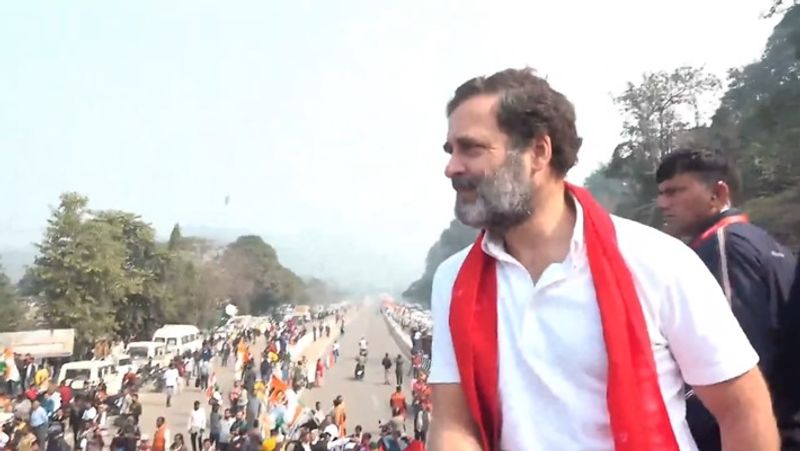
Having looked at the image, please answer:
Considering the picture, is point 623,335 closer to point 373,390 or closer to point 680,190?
point 680,190

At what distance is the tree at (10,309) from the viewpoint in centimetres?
3153

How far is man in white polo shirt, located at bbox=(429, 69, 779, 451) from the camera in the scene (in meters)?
1.39

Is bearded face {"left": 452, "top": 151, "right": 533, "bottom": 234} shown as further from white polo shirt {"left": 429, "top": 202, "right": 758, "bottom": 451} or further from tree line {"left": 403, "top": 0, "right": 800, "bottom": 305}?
tree line {"left": 403, "top": 0, "right": 800, "bottom": 305}

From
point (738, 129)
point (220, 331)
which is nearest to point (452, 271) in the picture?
point (738, 129)

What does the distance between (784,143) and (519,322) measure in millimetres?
23516

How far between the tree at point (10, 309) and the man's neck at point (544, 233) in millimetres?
33154

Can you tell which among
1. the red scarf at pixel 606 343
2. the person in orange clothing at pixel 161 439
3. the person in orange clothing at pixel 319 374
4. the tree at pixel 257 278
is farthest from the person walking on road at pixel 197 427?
the tree at pixel 257 278

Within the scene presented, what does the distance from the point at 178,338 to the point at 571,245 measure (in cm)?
2757

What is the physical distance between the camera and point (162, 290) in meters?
35.6

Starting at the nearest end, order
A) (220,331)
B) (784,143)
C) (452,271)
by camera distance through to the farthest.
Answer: (452,271) < (784,143) < (220,331)

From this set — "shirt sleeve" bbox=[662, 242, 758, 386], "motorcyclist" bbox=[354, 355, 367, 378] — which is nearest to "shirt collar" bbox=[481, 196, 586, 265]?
"shirt sleeve" bbox=[662, 242, 758, 386]

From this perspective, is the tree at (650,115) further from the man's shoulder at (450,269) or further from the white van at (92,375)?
the man's shoulder at (450,269)

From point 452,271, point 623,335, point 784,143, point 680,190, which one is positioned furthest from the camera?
point 784,143

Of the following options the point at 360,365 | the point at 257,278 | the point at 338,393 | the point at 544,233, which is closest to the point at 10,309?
the point at 360,365
